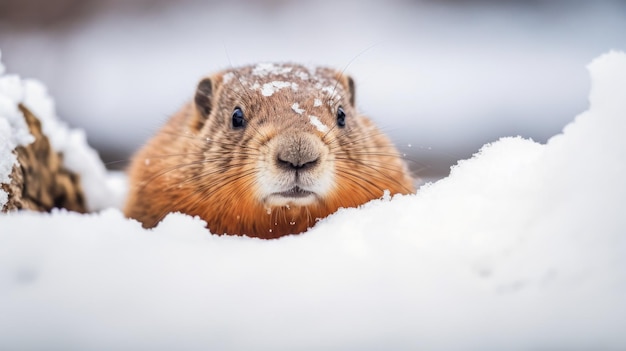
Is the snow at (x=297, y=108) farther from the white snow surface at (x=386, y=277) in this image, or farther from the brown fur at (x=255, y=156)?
the white snow surface at (x=386, y=277)

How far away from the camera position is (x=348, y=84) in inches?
90.8

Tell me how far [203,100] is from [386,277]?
141 centimetres

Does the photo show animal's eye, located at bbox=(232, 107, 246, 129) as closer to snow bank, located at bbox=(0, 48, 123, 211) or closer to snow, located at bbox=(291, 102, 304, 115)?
snow, located at bbox=(291, 102, 304, 115)

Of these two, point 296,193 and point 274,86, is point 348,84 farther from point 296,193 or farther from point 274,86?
point 296,193

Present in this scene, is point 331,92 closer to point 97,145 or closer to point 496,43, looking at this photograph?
point 97,145

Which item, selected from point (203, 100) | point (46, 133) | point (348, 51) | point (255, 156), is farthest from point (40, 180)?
point (348, 51)

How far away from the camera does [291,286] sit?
101cm

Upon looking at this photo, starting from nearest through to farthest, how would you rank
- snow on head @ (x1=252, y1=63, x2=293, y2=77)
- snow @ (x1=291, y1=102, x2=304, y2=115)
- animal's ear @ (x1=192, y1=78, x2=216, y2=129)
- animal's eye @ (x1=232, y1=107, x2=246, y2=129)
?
1. snow @ (x1=291, y1=102, x2=304, y2=115)
2. animal's eye @ (x1=232, y1=107, x2=246, y2=129)
3. snow on head @ (x1=252, y1=63, x2=293, y2=77)
4. animal's ear @ (x1=192, y1=78, x2=216, y2=129)

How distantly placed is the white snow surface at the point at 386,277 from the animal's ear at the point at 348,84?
45.1 inches

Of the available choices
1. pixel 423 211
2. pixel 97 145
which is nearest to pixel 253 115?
pixel 423 211

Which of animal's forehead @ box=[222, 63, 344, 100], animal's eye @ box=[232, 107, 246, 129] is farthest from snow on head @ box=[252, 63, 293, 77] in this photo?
animal's eye @ box=[232, 107, 246, 129]

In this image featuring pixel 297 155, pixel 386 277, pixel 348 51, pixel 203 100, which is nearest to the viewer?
pixel 386 277

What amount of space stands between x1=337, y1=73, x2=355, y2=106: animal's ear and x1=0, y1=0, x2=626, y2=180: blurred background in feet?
8.67

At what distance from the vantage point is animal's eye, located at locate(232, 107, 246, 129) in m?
1.93
